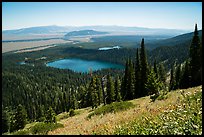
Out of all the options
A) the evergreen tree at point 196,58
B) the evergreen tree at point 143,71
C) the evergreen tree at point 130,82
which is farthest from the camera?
the evergreen tree at point 130,82

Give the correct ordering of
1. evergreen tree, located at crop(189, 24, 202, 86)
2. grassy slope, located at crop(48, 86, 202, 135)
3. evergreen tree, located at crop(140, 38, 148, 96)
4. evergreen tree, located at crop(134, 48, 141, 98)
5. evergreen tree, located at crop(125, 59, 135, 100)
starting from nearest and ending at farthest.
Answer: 1. grassy slope, located at crop(48, 86, 202, 135)
2. evergreen tree, located at crop(189, 24, 202, 86)
3. evergreen tree, located at crop(140, 38, 148, 96)
4. evergreen tree, located at crop(134, 48, 141, 98)
5. evergreen tree, located at crop(125, 59, 135, 100)

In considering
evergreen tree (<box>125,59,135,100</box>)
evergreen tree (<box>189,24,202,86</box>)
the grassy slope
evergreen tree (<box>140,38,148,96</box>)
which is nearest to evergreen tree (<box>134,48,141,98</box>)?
evergreen tree (<box>140,38,148,96</box>)

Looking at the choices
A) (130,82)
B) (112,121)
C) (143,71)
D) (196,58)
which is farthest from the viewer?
(130,82)

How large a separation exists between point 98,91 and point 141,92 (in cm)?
2545

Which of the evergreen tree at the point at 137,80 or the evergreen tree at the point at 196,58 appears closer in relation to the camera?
the evergreen tree at the point at 196,58

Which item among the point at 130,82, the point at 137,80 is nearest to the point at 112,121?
the point at 137,80

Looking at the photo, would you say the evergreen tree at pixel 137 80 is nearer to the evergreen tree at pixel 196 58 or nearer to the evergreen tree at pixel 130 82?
the evergreen tree at pixel 130 82

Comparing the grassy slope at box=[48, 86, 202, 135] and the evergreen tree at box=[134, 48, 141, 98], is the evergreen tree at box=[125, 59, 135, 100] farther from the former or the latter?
the grassy slope at box=[48, 86, 202, 135]

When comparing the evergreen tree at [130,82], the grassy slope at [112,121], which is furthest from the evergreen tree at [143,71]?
the grassy slope at [112,121]

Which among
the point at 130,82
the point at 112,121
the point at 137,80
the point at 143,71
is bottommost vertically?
the point at 130,82

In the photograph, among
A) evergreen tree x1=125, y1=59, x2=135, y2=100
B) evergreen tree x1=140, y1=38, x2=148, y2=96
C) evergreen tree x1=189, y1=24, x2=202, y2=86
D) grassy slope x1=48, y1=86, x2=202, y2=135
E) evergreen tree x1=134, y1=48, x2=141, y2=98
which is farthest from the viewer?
evergreen tree x1=125, y1=59, x2=135, y2=100

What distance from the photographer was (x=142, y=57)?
216 feet

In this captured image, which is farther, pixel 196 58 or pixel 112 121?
pixel 196 58

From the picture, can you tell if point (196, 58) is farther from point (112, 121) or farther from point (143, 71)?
point (112, 121)
